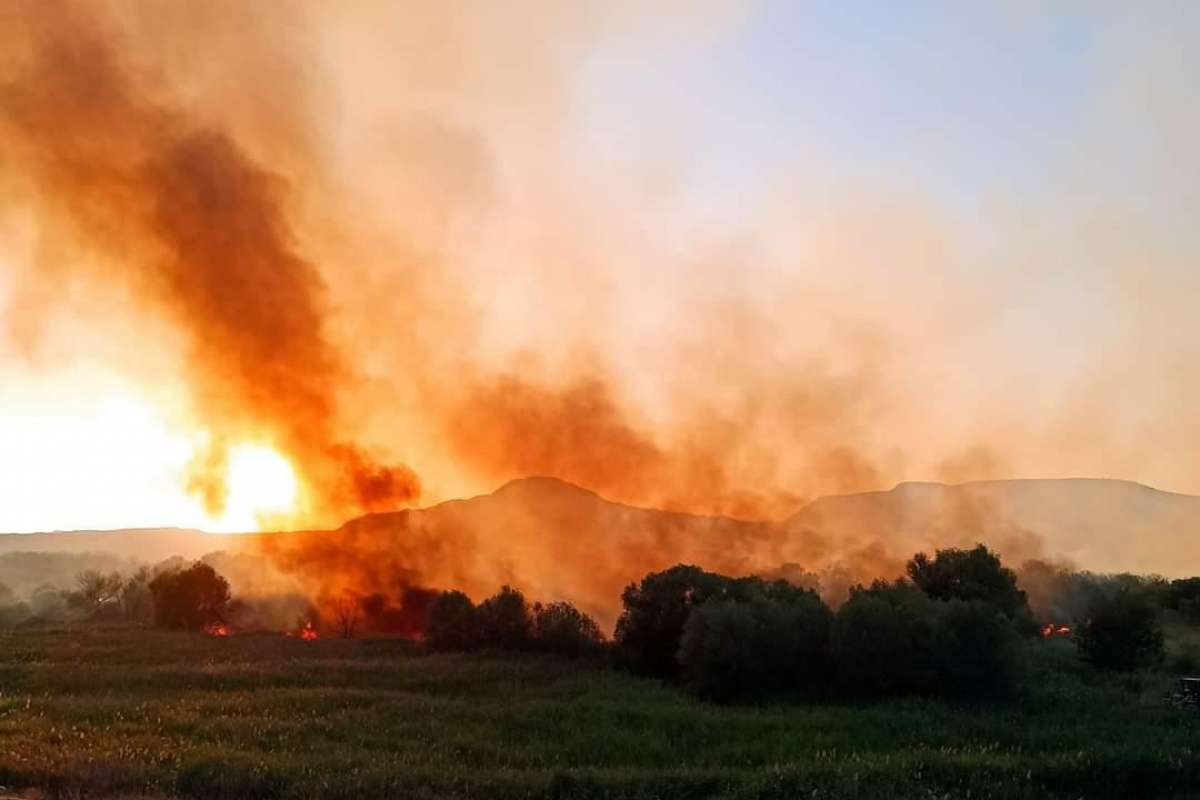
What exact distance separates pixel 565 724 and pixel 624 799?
7800 millimetres

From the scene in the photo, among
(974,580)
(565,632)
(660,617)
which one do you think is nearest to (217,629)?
(565,632)

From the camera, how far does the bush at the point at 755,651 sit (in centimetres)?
2942

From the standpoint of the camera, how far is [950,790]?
16.1 m

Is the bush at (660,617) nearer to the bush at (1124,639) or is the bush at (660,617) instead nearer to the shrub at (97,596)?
the bush at (1124,639)

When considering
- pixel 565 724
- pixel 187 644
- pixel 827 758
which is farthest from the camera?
pixel 187 644

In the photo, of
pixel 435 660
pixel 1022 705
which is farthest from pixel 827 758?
pixel 435 660

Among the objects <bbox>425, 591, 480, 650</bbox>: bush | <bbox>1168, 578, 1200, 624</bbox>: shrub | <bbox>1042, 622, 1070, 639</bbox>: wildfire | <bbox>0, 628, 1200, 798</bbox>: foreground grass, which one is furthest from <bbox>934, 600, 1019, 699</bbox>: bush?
<bbox>1168, 578, 1200, 624</bbox>: shrub

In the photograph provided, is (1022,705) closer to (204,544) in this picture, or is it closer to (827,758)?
(827,758)

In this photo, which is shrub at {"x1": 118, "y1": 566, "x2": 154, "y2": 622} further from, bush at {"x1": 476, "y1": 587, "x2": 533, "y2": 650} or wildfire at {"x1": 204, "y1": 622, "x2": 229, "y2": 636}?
bush at {"x1": 476, "y1": 587, "x2": 533, "y2": 650}

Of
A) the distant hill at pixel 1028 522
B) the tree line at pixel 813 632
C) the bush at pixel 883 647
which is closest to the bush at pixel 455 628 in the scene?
the tree line at pixel 813 632

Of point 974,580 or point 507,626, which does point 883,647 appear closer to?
point 974,580

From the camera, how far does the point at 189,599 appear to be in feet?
180

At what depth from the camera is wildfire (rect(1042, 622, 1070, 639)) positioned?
49297 mm

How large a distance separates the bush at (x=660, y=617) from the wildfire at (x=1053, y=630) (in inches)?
846
